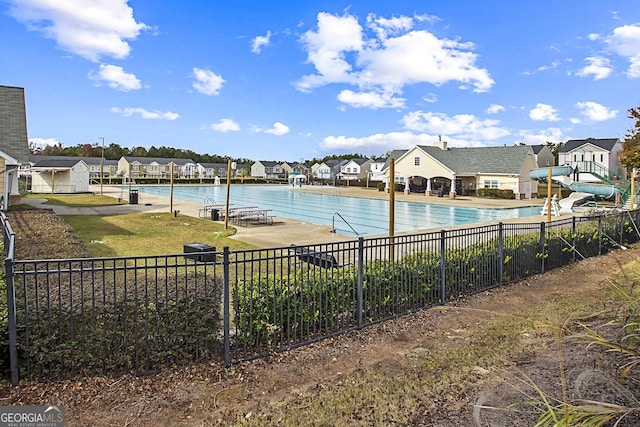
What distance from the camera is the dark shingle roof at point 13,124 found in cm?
1856

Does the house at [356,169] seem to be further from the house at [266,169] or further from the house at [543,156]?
the house at [543,156]

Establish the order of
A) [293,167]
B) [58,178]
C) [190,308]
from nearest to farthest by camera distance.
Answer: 1. [190,308]
2. [58,178]
3. [293,167]

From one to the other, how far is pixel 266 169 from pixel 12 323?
112713 millimetres

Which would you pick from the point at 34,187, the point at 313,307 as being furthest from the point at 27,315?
the point at 34,187

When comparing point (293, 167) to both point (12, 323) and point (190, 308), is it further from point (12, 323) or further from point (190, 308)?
point (12, 323)

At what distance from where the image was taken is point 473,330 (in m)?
6.24

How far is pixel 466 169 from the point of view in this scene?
46.5 m

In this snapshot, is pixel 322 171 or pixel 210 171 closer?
pixel 322 171

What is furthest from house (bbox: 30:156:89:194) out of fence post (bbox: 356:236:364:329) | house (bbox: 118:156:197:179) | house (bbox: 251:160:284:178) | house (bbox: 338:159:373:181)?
house (bbox: 251:160:284:178)

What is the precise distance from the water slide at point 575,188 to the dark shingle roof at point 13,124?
104 ft

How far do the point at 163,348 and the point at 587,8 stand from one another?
11895 mm

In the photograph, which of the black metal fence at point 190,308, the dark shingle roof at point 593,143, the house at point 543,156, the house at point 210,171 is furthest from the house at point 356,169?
the black metal fence at point 190,308

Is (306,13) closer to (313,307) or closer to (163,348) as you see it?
(313,307)

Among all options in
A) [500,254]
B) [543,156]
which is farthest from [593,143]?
[500,254]
